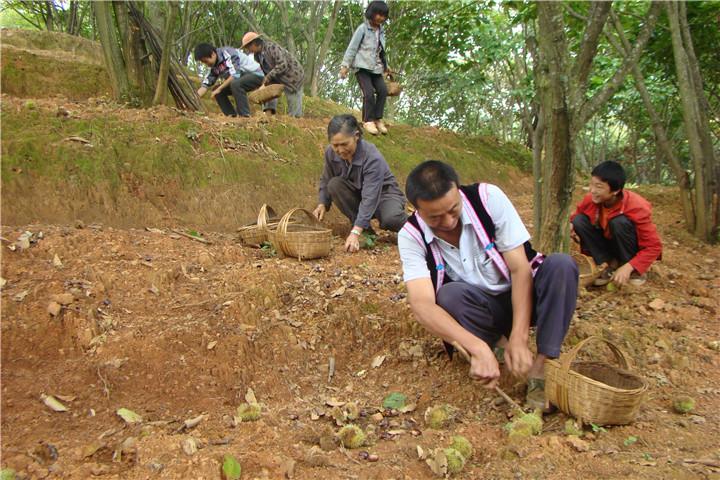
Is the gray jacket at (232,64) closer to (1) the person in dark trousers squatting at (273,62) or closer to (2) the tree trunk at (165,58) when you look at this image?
(1) the person in dark trousers squatting at (273,62)

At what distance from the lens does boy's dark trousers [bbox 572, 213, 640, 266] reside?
12.7ft

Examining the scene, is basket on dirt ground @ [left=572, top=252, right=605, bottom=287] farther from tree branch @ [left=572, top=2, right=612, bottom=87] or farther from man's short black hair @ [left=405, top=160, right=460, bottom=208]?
man's short black hair @ [left=405, top=160, right=460, bottom=208]

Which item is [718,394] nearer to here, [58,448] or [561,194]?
[561,194]

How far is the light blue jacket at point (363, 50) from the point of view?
652 centimetres

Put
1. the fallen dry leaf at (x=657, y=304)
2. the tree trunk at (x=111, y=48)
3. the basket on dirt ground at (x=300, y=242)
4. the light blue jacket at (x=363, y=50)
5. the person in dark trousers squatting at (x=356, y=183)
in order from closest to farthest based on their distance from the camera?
the fallen dry leaf at (x=657, y=304) < the basket on dirt ground at (x=300, y=242) < the person in dark trousers squatting at (x=356, y=183) < the tree trunk at (x=111, y=48) < the light blue jacket at (x=363, y=50)

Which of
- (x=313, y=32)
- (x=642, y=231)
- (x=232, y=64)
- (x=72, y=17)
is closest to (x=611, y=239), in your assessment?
(x=642, y=231)

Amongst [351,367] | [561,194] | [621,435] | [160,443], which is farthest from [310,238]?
[621,435]

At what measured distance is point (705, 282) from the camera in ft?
14.2

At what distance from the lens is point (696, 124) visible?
5.48 meters

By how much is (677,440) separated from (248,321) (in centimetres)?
240

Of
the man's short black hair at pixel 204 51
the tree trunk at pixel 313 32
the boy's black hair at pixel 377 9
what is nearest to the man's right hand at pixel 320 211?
the boy's black hair at pixel 377 9

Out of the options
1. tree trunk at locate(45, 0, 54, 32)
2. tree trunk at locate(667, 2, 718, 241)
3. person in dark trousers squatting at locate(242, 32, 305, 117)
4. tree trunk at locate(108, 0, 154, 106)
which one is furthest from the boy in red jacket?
tree trunk at locate(45, 0, 54, 32)

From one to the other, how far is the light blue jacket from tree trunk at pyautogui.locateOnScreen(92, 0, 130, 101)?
8.99 ft

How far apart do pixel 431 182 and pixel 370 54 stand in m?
4.85
